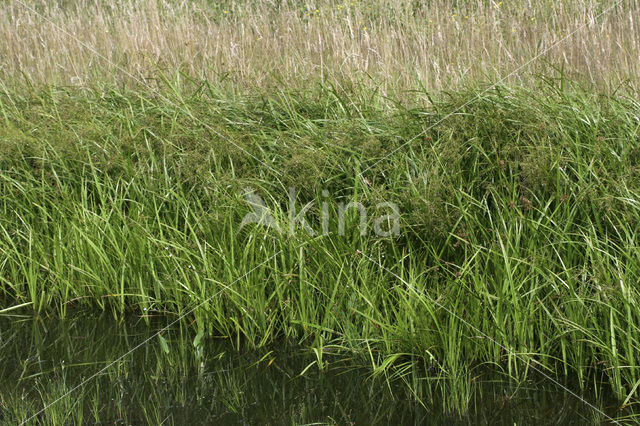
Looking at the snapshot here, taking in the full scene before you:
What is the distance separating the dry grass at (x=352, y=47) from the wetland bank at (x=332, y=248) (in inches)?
1.7

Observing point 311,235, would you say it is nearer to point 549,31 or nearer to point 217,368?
point 217,368

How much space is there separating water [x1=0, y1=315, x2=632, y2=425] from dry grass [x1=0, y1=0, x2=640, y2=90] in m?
1.76

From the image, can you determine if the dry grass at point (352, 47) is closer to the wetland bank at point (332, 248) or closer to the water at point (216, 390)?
the wetland bank at point (332, 248)

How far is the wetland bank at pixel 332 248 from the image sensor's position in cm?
209

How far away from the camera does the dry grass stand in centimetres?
369

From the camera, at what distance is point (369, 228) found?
8.46ft

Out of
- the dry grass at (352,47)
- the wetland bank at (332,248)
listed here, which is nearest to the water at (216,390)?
the wetland bank at (332,248)

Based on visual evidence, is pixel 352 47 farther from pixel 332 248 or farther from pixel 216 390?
pixel 216 390

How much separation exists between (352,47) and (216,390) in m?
2.39

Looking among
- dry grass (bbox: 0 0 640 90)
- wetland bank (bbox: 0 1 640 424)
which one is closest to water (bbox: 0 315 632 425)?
wetland bank (bbox: 0 1 640 424)

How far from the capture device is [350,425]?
75.9 inches

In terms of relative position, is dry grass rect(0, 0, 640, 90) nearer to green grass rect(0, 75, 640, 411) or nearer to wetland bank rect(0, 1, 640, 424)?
wetland bank rect(0, 1, 640, 424)

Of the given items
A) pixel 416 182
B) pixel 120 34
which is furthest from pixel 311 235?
pixel 120 34

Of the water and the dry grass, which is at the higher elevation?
the dry grass
